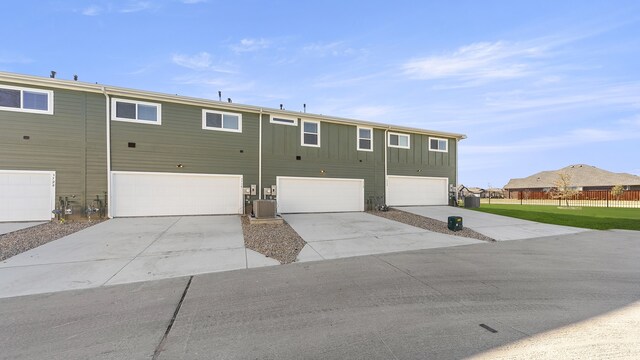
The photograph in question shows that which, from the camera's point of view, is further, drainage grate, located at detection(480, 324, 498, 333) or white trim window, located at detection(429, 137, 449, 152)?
white trim window, located at detection(429, 137, 449, 152)

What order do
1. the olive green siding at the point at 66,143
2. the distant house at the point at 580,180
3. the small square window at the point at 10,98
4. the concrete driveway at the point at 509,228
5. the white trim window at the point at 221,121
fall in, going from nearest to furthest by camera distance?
1. the concrete driveway at the point at 509,228
2. the small square window at the point at 10,98
3. the olive green siding at the point at 66,143
4. the white trim window at the point at 221,121
5. the distant house at the point at 580,180

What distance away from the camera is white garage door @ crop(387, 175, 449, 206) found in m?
15.0

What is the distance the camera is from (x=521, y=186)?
153 ft

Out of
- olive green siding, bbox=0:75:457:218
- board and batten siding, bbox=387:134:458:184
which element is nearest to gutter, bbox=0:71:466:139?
olive green siding, bbox=0:75:457:218

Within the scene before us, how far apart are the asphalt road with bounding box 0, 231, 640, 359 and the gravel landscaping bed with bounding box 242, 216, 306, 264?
960mm

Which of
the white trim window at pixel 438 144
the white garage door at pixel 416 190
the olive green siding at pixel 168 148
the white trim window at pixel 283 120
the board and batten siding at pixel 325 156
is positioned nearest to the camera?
the olive green siding at pixel 168 148

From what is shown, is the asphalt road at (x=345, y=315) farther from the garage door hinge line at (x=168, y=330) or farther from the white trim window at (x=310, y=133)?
the white trim window at (x=310, y=133)

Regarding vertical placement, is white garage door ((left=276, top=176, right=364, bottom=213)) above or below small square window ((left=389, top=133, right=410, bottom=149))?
below

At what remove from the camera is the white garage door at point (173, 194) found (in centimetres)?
1038

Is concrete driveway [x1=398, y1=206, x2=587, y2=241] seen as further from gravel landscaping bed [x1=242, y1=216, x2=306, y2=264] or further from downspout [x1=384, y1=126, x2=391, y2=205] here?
gravel landscaping bed [x1=242, y1=216, x2=306, y2=264]

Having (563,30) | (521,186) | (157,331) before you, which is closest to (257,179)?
(157,331)

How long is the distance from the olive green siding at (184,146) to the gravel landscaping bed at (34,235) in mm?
2455

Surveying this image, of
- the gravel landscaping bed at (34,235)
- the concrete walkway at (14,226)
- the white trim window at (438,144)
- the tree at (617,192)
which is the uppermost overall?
the white trim window at (438,144)

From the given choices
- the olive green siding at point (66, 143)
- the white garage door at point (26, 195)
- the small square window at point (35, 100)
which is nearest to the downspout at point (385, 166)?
the olive green siding at point (66, 143)
